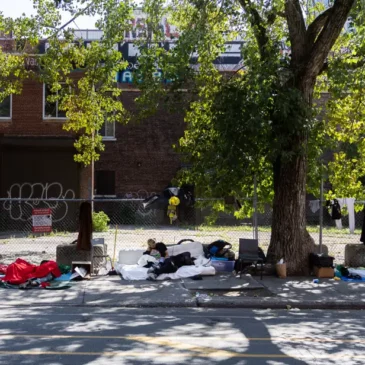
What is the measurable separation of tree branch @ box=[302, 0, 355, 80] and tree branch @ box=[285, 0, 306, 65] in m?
0.32

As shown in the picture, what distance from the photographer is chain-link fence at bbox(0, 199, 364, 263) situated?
19.2 meters

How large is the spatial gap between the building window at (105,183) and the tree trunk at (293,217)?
841 inches

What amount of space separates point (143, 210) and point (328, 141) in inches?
682

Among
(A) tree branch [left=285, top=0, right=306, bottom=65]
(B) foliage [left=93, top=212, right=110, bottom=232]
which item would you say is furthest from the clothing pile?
(B) foliage [left=93, top=212, right=110, bottom=232]

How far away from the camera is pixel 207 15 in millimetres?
14008

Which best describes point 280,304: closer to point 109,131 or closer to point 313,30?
point 313,30

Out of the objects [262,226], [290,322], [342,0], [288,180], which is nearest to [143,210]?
[262,226]

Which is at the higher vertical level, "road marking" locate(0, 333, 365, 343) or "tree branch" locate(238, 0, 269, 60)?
"tree branch" locate(238, 0, 269, 60)

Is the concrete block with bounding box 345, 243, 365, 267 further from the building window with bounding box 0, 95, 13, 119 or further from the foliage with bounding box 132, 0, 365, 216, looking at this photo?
the building window with bounding box 0, 95, 13, 119

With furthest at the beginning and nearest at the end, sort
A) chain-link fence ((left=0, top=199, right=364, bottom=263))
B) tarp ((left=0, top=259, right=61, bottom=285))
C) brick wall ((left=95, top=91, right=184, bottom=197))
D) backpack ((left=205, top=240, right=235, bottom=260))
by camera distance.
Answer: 1. brick wall ((left=95, top=91, right=184, bottom=197))
2. chain-link fence ((left=0, top=199, right=364, bottom=263))
3. backpack ((left=205, top=240, right=235, bottom=260))
4. tarp ((left=0, top=259, right=61, bottom=285))

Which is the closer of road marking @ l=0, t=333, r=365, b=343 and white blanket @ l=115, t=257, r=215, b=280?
road marking @ l=0, t=333, r=365, b=343

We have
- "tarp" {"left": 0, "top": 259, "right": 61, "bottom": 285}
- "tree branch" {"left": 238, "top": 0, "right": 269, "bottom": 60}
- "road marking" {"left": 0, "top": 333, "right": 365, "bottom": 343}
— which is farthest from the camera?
"tree branch" {"left": 238, "top": 0, "right": 269, "bottom": 60}

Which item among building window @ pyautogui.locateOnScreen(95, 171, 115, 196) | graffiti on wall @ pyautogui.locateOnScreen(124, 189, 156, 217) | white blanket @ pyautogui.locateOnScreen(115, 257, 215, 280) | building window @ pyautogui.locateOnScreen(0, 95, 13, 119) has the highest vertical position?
building window @ pyautogui.locateOnScreen(0, 95, 13, 119)

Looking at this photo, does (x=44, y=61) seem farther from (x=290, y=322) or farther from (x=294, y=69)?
(x=290, y=322)
